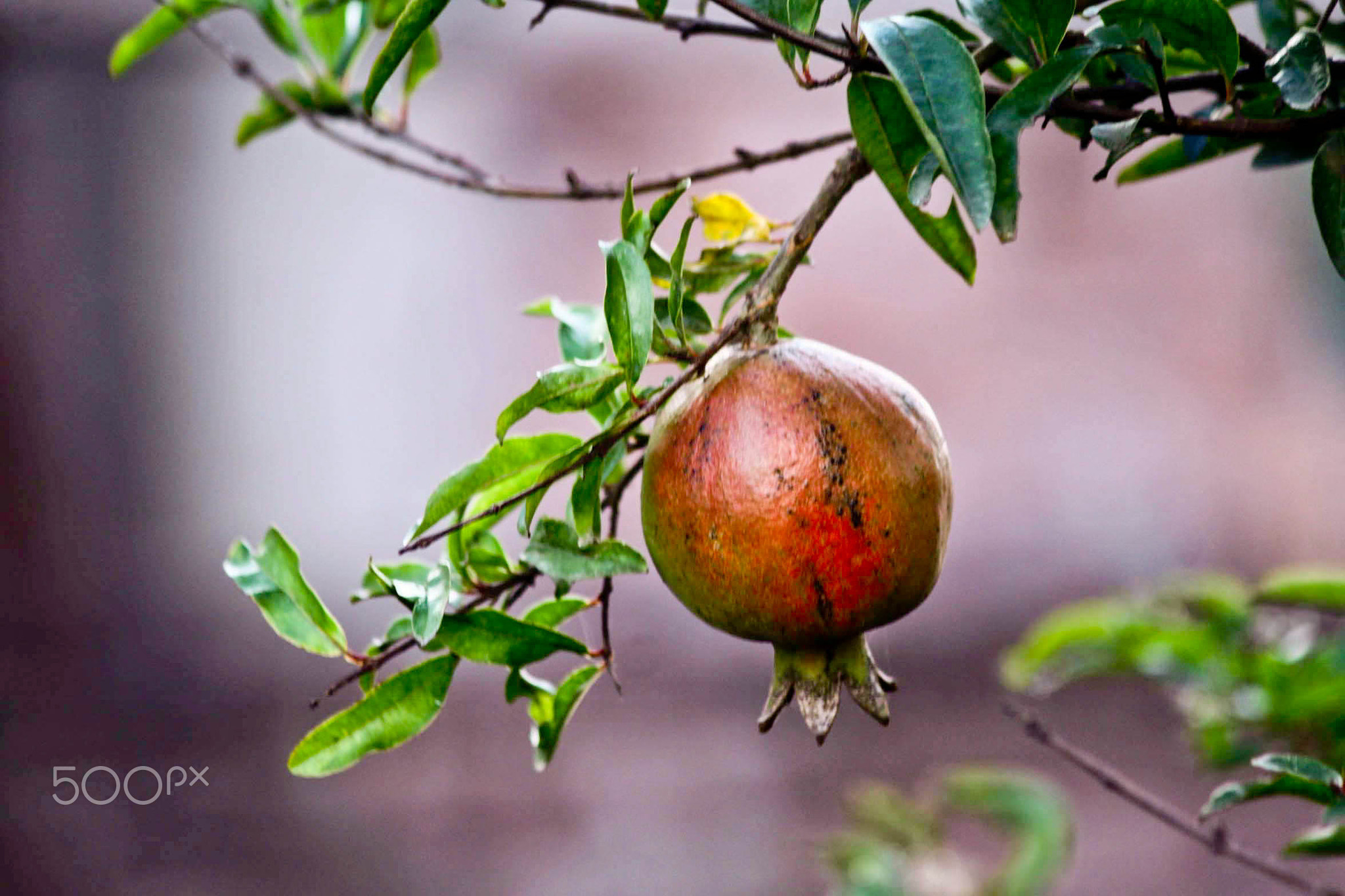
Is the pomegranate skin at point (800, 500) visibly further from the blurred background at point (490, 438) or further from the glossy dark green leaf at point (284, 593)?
the blurred background at point (490, 438)

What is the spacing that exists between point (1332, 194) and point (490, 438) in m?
2.54

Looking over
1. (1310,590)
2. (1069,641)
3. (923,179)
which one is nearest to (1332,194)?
(923,179)

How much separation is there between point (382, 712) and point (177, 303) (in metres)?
2.60

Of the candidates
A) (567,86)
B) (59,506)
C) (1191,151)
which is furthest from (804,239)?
(59,506)

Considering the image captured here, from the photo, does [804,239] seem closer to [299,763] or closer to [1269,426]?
[299,763]

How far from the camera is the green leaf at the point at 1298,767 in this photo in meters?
0.48

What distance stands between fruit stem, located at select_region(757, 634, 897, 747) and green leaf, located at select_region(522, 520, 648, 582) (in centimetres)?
7

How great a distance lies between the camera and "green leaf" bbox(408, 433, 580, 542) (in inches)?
16.9

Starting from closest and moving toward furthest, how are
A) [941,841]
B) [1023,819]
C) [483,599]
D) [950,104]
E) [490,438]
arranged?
[950,104]
[483,599]
[1023,819]
[941,841]
[490,438]

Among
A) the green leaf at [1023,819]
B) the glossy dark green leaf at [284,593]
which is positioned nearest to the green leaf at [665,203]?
the glossy dark green leaf at [284,593]

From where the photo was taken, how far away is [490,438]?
2871mm

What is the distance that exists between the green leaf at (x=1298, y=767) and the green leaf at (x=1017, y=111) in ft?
0.83

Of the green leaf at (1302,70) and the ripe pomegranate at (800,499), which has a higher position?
the green leaf at (1302,70)

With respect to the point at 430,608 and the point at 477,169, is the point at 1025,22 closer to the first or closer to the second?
the point at 430,608
